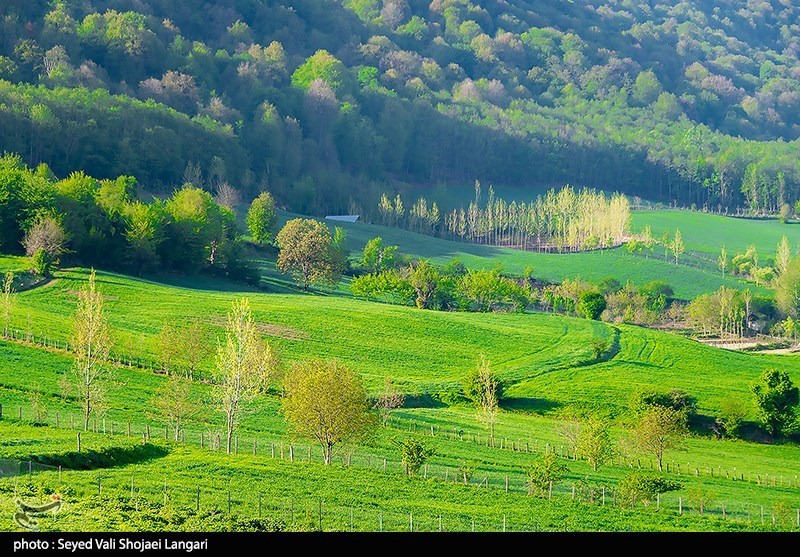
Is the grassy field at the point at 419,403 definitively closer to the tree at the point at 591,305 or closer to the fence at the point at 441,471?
the fence at the point at 441,471

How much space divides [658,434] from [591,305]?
58.7 meters

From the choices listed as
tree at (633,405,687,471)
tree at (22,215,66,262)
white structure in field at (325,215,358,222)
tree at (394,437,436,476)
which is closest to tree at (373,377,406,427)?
tree at (633,405,687,471)

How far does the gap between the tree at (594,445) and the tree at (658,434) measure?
3.31 m

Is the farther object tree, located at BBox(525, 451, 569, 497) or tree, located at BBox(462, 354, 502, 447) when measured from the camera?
tree, located at BBox(462, 354, 502, 447)

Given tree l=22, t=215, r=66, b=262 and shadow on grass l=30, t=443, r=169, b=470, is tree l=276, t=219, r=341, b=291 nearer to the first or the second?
tree l=22, t=215, r=66, b=262

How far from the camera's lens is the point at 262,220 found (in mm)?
147750

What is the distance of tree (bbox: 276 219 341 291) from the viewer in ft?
428

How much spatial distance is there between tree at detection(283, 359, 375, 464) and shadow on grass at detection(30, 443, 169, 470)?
802cm

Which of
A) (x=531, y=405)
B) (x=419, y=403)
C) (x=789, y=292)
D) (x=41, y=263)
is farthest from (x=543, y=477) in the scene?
(x=789, y=292)

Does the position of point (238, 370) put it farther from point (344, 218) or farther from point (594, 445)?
point (344, 218)
